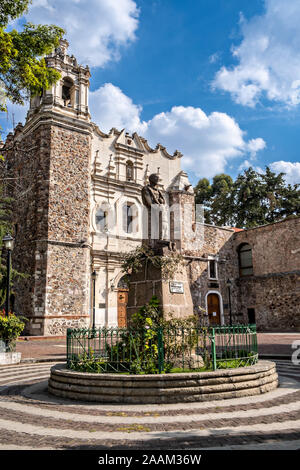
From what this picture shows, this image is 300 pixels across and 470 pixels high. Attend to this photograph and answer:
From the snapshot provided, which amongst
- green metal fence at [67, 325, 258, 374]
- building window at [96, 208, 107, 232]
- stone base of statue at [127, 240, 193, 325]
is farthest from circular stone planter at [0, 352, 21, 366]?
building window at [96, 208, 107, 232]

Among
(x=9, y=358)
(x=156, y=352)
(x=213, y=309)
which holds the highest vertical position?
(x=213, y=309)

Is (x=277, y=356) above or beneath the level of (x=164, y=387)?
beneath

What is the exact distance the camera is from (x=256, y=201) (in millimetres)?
37344

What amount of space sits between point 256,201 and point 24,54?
30166 mm

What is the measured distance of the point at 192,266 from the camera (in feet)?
90.4

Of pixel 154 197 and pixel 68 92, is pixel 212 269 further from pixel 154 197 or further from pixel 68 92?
pixel 154 197

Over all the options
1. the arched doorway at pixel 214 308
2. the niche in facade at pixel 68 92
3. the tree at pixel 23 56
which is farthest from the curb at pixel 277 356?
the niche in facade at pixel 68 92

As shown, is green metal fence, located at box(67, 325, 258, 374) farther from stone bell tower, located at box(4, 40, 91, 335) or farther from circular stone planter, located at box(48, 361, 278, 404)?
stone bell tower, located at box(4, 40, 91, 335)

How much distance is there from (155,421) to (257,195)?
114 ft

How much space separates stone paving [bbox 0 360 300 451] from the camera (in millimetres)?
3887

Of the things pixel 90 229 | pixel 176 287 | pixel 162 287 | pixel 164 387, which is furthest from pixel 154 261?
pixel 90 229

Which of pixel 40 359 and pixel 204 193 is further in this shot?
pixel 204 193

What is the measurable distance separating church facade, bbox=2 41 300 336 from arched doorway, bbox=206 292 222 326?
0.27ft
